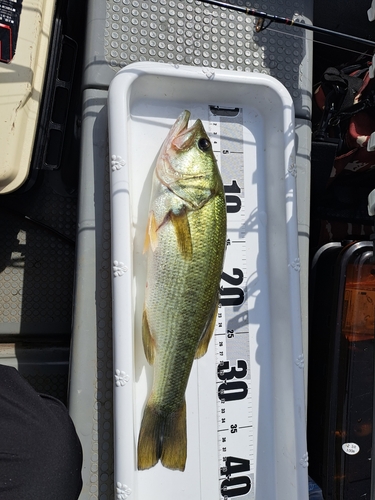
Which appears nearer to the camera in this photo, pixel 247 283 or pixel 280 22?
pixel 280 22

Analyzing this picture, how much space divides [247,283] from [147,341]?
1.70 ft

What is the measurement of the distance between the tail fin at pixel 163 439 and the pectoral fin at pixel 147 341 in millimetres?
185

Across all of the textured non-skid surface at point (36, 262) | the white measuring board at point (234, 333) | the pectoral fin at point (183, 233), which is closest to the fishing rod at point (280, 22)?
the white measuring board at point (234, 333)

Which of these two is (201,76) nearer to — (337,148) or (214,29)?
(214,29)

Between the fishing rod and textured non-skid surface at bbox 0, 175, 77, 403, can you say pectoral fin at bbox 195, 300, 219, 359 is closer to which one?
textured non-skid surface at bbox 0, 175, 77, 403

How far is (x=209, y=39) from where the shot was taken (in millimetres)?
1824

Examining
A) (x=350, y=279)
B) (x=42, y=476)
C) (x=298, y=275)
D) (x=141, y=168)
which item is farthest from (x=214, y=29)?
(x=42, y=476)

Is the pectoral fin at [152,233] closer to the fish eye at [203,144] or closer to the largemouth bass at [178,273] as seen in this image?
the largemouth bass at [178,273]

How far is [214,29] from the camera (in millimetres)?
1829

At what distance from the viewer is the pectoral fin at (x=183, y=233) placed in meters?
1.49

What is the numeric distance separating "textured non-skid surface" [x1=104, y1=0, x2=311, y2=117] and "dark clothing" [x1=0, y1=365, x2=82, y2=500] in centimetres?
128

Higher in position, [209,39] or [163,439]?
[209,39]

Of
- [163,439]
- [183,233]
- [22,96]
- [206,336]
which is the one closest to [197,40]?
[22,96]

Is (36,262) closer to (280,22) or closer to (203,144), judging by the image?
(203,144)
